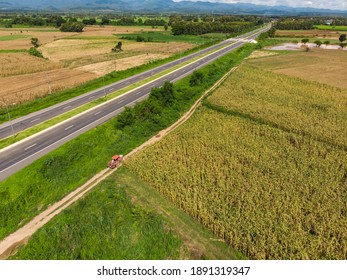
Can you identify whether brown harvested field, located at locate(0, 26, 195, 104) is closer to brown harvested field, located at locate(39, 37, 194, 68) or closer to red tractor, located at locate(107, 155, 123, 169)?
brown harvested field, located at locate(39, 37, 194, 68)

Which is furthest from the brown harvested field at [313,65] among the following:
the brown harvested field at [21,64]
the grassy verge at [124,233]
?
the brown harvested field at [21,64]

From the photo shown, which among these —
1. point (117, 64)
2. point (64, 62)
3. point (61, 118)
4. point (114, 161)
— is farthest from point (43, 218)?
point (64, 62)

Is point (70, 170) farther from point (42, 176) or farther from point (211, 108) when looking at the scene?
point (211, 108)

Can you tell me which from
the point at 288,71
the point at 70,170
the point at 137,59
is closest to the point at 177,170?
the point at 70,170

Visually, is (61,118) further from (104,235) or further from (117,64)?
(117,64)

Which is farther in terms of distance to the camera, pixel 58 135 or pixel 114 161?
pixel 58 135

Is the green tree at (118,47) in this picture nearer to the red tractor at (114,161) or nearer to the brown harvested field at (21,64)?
the brown harvested field at (21,64)

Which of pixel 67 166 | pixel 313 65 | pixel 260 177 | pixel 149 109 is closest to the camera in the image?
pixel 260 177
